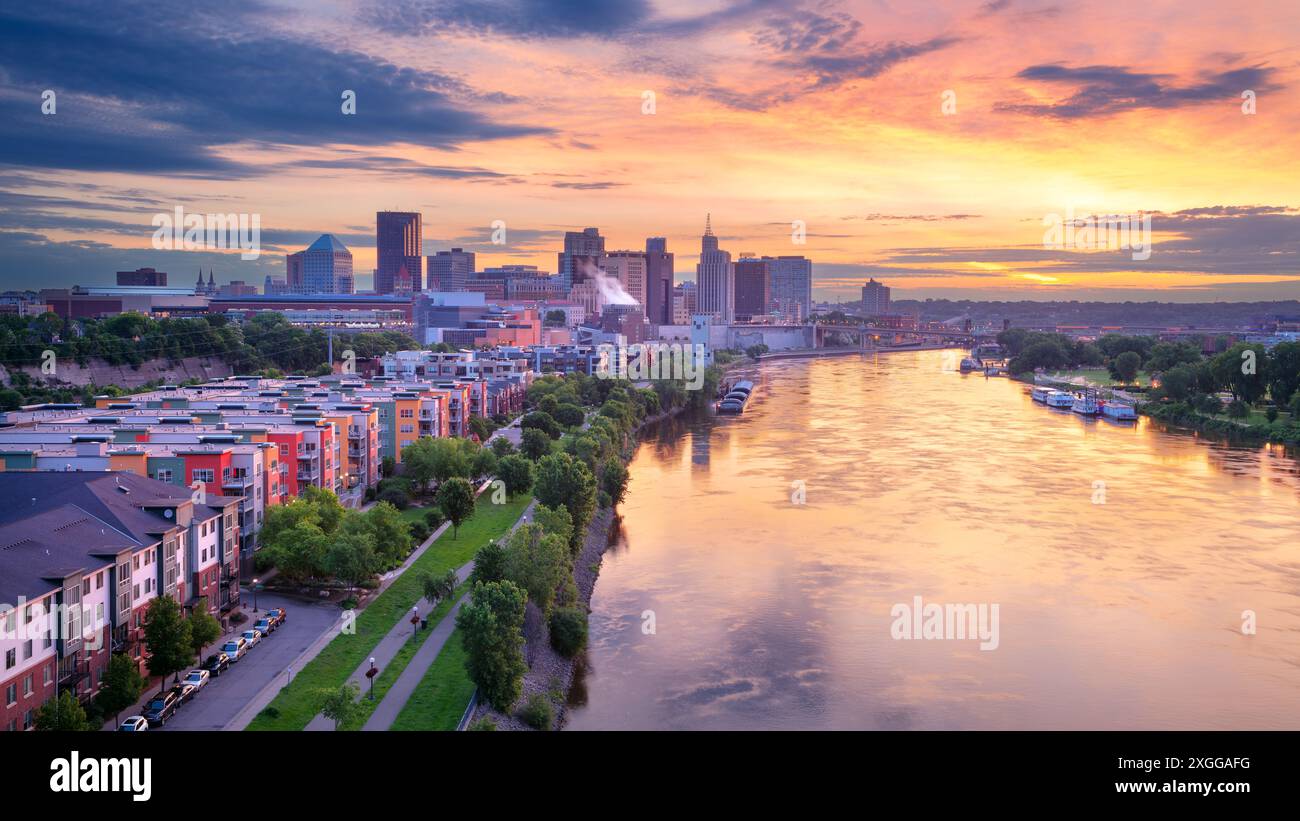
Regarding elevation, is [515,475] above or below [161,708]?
above

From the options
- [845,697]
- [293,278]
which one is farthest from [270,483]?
[293,278]

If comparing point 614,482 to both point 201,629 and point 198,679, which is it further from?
point 198,679

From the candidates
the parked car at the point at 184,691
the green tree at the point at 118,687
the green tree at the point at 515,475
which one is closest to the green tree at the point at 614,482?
the green tree at the point at 515,475

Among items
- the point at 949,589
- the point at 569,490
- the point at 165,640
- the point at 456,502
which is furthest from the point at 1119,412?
the point at 165,640

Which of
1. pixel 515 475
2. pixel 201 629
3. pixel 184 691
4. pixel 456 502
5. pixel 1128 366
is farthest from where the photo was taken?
pixel 1128 366
